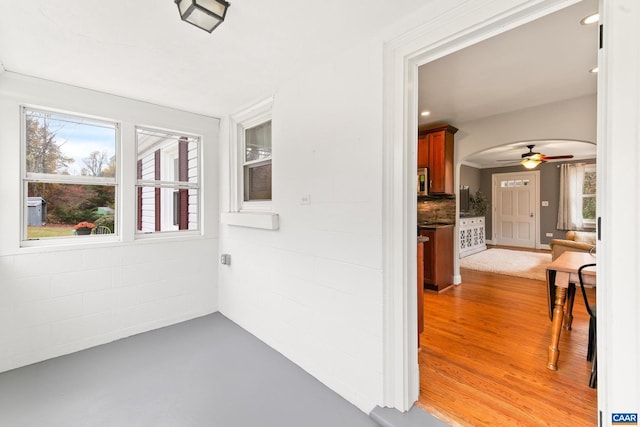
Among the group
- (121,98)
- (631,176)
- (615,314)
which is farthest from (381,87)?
(121,98)

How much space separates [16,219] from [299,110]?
2.51m

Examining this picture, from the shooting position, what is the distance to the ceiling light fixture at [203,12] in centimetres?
146

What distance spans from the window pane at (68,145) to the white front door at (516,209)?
981 cm

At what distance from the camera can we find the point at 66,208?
105 inches

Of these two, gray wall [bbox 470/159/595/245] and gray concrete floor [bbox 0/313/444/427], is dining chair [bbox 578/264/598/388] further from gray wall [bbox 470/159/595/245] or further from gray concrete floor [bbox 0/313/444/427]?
gray wall [bbox 470/159/595/245]

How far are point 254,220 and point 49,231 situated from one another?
1.83m

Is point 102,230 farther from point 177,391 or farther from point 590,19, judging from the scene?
point 590,19

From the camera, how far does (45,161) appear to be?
254 cm

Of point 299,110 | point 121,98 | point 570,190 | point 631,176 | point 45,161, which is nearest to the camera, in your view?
point 631,176

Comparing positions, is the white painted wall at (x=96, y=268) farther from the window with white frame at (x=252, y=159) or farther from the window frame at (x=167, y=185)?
the window with white frame at (x=252, y=159)

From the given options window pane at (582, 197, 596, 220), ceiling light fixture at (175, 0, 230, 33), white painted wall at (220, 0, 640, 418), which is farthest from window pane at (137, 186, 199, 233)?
window pane at (582, 197, 596, 220)

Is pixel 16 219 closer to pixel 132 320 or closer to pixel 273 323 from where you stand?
pixel 132 320

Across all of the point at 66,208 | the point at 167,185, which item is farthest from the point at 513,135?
the point at 66,208

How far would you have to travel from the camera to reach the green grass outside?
249 centimetres
